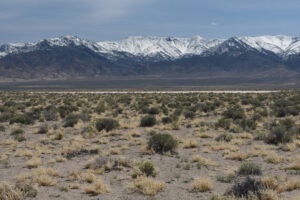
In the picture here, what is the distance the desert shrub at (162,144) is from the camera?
13.9m

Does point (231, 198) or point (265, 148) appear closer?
point (231, 198)

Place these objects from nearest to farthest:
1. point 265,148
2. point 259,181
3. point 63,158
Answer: point 259,181 → point 63,158 → point 265,148

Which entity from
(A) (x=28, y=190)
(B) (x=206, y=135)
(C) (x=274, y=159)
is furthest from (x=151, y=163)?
(B) (x=206, y=135)

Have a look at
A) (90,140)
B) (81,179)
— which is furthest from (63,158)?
(90,140)

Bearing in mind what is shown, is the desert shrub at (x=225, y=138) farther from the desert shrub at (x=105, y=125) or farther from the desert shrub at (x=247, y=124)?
the desert shrub at (x=105, y=125)

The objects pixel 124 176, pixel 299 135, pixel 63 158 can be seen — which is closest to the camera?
pixel 124 176

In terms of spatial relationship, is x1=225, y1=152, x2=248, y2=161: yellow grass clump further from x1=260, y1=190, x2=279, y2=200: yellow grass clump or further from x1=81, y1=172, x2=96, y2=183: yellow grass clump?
x1=81, y1=172, x2=96, y2=183: yellow grass clump

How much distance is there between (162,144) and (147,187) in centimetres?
525

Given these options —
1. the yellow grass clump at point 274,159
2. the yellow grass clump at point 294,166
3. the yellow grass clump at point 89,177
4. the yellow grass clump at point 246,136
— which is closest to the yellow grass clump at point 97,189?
the yellow grass clump at point 89,177

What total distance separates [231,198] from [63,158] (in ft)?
23.6

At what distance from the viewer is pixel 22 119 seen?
23.4m

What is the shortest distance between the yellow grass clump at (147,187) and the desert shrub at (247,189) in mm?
1793

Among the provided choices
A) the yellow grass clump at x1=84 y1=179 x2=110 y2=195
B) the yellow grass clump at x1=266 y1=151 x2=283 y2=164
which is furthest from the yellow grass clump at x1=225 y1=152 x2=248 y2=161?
the yellow grass clump at x1=84 y1=179 x2=110 y2=195

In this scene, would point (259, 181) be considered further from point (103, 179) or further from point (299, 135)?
point (299, 135)
